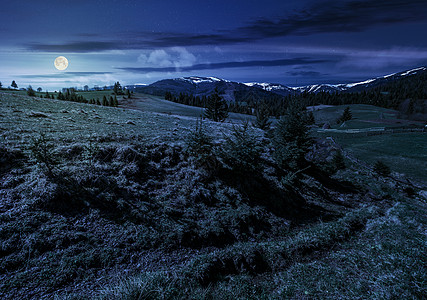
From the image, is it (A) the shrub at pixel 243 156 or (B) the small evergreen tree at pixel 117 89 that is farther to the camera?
(B) the small evergreen tree at pixel 117 89

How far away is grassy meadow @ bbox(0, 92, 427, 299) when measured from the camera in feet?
19.0

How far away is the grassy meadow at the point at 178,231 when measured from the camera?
5.80 meters

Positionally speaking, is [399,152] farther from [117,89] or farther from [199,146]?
[117,89]

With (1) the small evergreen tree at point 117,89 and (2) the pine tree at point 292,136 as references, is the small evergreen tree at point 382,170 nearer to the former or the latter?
(2) the pine tree at point 292,136

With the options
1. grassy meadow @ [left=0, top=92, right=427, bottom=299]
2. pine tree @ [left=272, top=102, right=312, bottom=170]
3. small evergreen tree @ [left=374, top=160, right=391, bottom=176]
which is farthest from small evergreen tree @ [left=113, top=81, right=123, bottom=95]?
small evergreen tree @ [left=374, top=160, right=391, bottom=176]

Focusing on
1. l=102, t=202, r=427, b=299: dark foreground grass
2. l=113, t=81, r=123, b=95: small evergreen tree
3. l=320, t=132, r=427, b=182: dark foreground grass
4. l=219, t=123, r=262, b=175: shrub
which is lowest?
l=320, t=132, r=427, b=182: dark foreground grass

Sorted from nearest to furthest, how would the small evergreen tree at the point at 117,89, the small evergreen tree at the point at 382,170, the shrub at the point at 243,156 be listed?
1. the shrub at the point at 243,156
2. the small evergreen tree at the point at 382,170
3. the small evergreen tree at the point at 117,89

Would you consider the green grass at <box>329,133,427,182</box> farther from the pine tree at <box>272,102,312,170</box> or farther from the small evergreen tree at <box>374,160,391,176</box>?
the pine tree at <box>272,102,312,170</box>

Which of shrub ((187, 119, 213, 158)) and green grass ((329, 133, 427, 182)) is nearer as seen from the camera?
shrub ((187, 119, 213, 158))

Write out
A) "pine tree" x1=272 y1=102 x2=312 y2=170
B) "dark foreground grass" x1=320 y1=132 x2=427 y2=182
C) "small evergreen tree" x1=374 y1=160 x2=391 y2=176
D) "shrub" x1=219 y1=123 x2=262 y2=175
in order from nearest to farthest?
1. "shrub" x1=219 y1=123 x2=262 y2=175
2. "pine tree" x1=272 y1=102 x2=312 y2=170
3. "small evergreen tree" x1=374 y1=160 x2=391 y2=176
4. "dark foreground grass" x1=320 y1=132 x2=427 y2=182

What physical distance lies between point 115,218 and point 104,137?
8.23 metres

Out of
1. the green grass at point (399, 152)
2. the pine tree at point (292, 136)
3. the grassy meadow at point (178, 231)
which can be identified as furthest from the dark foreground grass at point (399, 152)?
the grassy meadow at point (178, 231)

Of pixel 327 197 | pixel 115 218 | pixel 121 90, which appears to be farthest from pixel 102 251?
pixel 121 90

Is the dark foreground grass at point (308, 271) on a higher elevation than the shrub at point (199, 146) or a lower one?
lower
